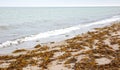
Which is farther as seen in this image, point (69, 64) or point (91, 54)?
point (91, 54)

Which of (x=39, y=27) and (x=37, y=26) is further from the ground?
(x=39, y=27)

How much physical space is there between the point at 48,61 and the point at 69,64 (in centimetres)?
89

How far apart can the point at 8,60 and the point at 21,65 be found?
1.21 meters

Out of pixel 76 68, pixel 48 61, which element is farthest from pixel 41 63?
pixel 76 68

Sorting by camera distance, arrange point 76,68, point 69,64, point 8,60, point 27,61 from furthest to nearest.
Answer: point 8,60 < point 27,61 < point 69,64 < point 76,68

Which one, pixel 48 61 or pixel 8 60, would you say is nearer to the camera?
pixel 48 61

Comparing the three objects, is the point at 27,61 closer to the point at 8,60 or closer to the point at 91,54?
the point at 8,60

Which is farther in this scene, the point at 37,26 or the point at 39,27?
the point at 37,26

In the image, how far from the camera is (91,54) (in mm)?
7949

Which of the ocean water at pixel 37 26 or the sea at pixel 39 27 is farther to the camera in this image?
the ocean water at pixel 37 26

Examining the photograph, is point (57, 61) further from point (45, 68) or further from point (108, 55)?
point (108, 55)

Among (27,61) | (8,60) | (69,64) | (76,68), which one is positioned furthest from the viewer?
(8,60)

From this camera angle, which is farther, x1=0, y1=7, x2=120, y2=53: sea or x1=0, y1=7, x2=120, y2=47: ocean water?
x1=0, y1=7, x2=120, y2=47: ocean water

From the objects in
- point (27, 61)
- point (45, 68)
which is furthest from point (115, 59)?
point (27, 61)
